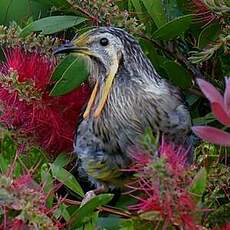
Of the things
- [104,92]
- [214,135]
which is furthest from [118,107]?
[214,135]

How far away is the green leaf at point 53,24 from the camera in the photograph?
4.98 feet

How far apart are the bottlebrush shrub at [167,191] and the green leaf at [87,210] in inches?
2.0

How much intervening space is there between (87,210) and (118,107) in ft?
1.12

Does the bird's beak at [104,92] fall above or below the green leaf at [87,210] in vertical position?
above

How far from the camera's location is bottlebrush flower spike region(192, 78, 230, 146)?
3.12 ft

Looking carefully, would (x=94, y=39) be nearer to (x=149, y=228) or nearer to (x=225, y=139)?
(x=149, y=228)

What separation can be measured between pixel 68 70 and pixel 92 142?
16cm

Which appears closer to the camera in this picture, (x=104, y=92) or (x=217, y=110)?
(x=217, y=110)

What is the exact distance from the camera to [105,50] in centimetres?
154

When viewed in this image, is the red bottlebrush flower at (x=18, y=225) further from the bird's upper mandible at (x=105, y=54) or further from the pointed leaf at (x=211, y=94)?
the bird's upper mandible at (x=105, y=54)

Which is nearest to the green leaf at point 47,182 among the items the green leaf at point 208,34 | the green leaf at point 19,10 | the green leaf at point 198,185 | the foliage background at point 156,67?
the foliage background at point 156,67

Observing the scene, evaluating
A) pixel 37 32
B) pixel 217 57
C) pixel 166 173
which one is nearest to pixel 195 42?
pixel 217 57

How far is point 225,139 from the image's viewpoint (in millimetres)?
989

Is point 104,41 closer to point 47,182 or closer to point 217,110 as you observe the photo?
point 47,182
